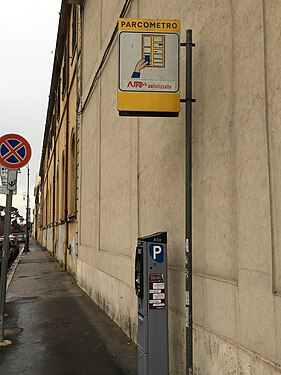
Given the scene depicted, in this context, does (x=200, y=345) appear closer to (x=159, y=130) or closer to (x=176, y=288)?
(x=176, y=288)

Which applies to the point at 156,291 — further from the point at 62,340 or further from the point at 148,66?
the point at 62,340

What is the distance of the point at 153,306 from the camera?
4.50 meters

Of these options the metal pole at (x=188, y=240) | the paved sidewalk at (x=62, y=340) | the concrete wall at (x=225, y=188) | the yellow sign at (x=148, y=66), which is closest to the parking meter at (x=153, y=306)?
the concrete wall at (x=225, y=188)

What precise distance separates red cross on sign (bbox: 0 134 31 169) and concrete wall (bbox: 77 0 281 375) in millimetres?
1939

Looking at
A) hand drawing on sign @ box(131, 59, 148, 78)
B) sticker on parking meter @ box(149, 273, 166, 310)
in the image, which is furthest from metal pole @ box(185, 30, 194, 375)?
sticker on parking meter @ box(149, 273, 166, 310)

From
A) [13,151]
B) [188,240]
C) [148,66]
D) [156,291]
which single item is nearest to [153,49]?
[148,66]

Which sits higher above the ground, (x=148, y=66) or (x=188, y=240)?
(x=148, y=66)

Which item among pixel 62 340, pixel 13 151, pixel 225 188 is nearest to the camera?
pixel 225 188

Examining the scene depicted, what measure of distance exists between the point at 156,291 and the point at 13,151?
13.1 ft

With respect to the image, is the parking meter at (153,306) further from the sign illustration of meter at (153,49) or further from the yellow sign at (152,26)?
the yellow sign at (152,26)

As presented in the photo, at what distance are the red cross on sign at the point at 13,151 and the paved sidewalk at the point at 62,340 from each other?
274 centimetres

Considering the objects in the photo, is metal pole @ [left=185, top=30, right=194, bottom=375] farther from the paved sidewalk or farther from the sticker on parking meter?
the paved sidewalk

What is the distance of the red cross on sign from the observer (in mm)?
7426

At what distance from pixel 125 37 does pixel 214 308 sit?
2489mm
